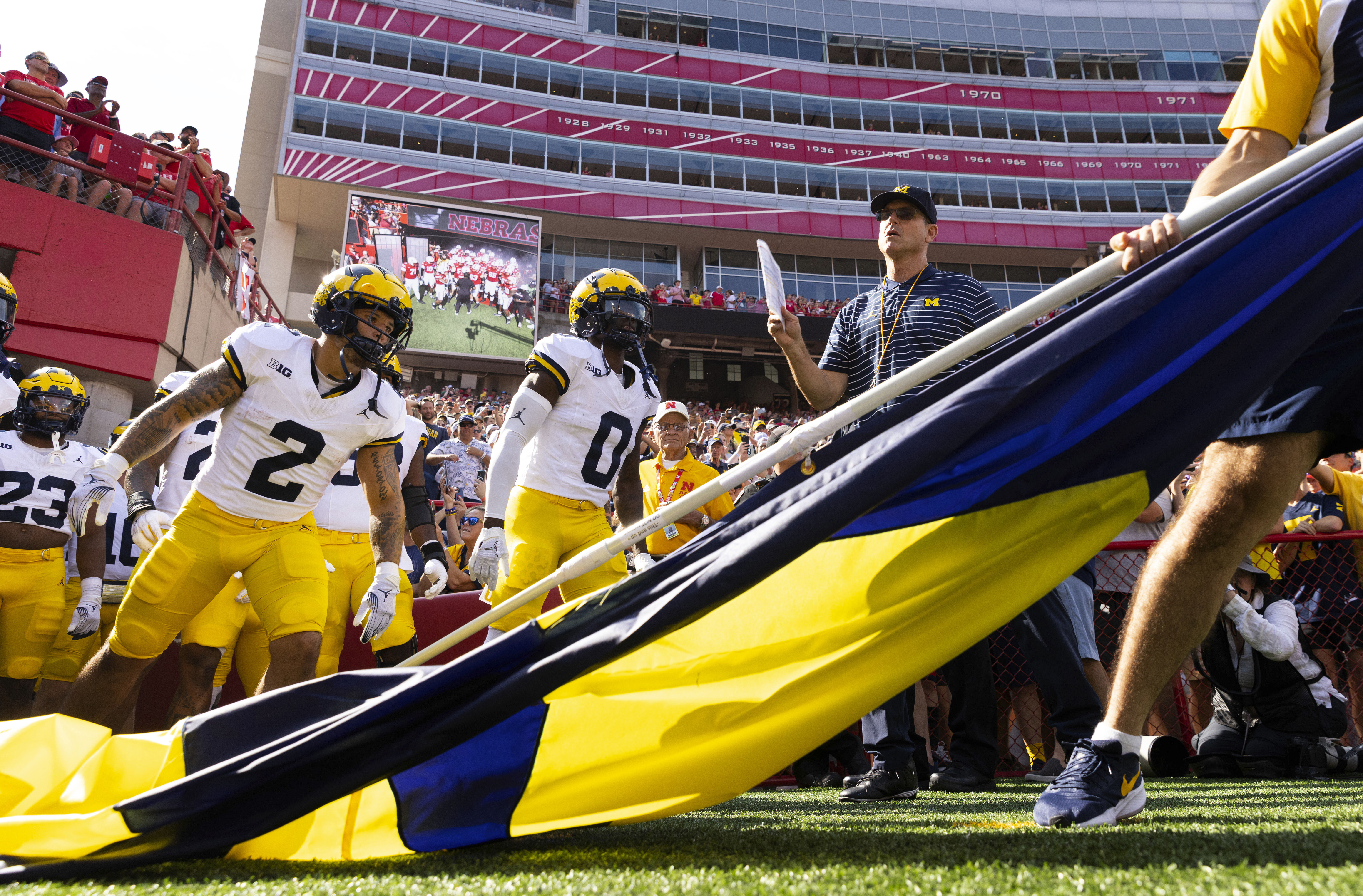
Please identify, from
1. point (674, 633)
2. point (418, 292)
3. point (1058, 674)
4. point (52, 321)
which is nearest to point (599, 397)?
point (1058, 674)

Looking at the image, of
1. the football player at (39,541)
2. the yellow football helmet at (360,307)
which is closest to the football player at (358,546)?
the yellow football helmet at (360,307)

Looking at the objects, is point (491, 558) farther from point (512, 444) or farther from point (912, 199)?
point (912, 199)

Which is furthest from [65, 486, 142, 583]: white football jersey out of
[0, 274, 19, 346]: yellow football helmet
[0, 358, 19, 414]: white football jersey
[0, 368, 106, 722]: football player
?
[0, 274, 19, 346]: yellow football helmet

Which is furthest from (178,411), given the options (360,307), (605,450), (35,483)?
(35,483)

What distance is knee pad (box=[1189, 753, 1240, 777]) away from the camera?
4.13 meters

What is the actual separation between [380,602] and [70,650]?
3102 mm

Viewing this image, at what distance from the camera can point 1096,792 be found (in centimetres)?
184

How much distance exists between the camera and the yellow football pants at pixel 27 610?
5027 millimetres

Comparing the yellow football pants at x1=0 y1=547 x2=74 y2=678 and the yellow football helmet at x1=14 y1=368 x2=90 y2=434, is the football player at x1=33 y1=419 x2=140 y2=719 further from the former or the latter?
the yellow football helmet at x1=14 y1=368 x2=90 y2=434

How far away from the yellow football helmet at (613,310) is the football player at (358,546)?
1.13m

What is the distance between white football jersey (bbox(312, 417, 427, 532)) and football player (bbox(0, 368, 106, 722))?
1.26 metres

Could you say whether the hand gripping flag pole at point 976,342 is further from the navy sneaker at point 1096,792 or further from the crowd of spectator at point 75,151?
the crowd of spectator at point 75,151

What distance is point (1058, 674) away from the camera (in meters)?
3.03

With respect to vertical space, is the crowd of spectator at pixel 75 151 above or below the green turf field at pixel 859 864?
above
